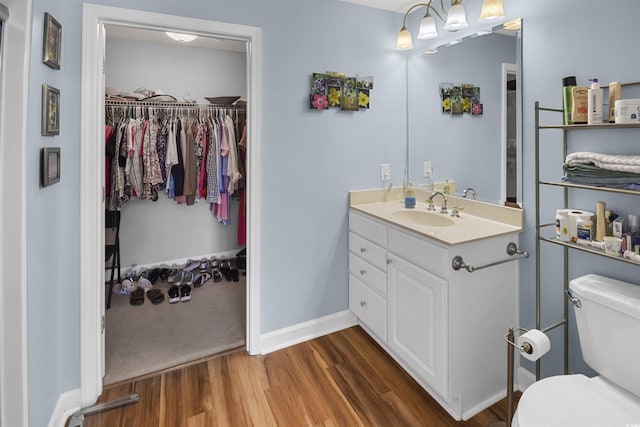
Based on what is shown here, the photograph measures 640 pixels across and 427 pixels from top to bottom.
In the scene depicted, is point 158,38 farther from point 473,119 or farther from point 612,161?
point 612,161

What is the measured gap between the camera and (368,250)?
228 cm

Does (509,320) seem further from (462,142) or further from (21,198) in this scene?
(21,198)

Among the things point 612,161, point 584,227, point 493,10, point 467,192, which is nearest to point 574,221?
point 584,227

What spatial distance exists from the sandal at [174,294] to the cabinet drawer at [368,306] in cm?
157

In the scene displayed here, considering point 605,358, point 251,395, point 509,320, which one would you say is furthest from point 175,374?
point 605,358

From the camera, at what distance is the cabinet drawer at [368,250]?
83.8 inches

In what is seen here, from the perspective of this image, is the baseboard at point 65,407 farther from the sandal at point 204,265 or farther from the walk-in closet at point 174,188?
the sandal at point 204,265

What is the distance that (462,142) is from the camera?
2.28 m

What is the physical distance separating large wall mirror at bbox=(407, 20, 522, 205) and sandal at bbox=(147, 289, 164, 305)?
236 cm

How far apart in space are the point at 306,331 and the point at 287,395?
58 centimetres

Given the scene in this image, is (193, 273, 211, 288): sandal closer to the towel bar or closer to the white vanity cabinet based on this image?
the white vanity cabinet

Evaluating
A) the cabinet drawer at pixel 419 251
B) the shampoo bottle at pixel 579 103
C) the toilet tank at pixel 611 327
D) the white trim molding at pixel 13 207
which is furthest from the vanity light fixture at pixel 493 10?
the white trim molding at pixel 13 207

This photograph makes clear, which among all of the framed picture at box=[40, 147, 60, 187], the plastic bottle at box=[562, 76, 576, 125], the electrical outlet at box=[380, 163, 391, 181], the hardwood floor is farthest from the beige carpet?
the plastic bottle at box=[562, 76, 576, 125]

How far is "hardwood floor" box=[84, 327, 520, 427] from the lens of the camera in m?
1.72
